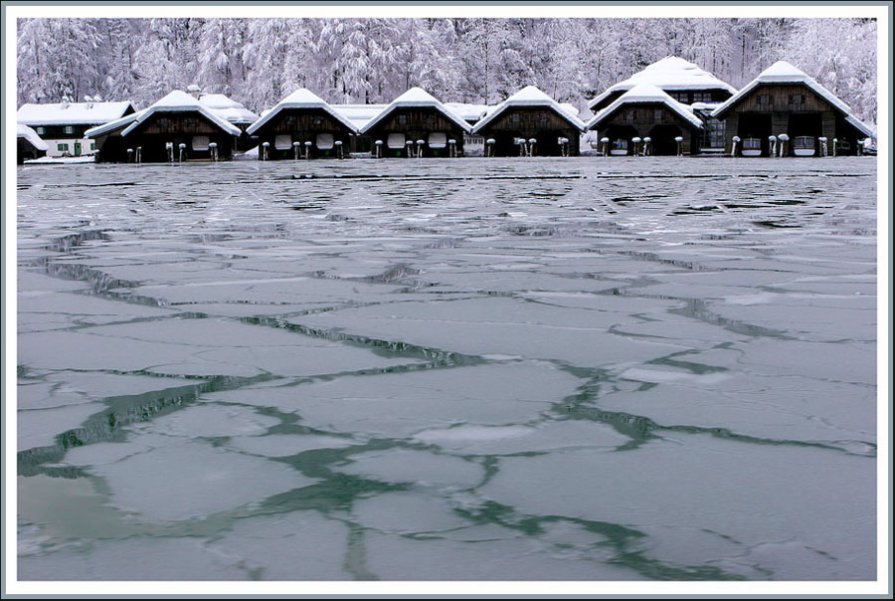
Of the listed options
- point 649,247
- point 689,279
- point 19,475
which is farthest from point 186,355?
point 649,247

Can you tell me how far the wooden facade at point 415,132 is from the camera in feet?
171

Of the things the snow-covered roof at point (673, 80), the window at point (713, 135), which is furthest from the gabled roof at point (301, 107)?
the window at point (713, 135)

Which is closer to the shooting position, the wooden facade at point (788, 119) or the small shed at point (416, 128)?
the wooden facade at point (788, 119)

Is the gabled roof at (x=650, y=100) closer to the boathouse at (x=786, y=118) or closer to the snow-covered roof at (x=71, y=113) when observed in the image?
the boathouse at (x=786, y=118)

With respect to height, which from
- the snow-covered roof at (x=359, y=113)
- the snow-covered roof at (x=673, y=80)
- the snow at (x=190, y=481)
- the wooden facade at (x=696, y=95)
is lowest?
the snow at (x=190, y=481)

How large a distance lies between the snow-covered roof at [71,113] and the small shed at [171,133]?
39.3 feet

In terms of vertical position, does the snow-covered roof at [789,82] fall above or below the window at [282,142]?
above

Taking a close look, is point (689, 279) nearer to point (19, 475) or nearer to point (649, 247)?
point (649, 247)

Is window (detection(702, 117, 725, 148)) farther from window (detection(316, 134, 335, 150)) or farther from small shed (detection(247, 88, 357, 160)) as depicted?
window (detection(316, 134, 335, 150))

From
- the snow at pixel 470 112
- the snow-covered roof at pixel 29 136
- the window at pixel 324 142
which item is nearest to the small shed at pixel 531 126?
the window at pixel 324 142

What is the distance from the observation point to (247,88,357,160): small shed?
51250 mm

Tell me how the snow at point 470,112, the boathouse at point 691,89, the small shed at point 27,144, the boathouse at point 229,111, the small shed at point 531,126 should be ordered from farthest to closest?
1. the snow at point 470,112
2. the boathouse at point 229,111
3. the boathouse at point 691,89
4. the small shed at point 27,144
5. the small shed at point 531,126

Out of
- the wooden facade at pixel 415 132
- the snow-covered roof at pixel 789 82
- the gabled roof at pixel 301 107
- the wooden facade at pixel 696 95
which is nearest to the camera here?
the snow-covered roof at pixel 789 82

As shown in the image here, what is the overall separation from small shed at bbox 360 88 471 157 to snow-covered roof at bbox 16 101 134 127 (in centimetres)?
2142
